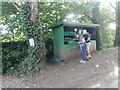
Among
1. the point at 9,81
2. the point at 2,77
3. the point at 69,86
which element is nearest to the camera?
the point at 69,86

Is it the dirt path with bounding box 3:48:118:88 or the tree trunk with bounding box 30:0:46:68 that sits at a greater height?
the tree trunk with bounding box 30:0:46:68

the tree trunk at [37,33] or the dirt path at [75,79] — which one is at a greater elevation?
the tree trunk at [37,33]

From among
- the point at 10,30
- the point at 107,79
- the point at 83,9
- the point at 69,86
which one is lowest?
the point at 69,86

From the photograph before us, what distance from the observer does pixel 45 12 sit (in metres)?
6.04

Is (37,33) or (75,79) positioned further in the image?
(37,33)

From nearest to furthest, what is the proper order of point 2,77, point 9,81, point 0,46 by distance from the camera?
point 9,81, point 2,77, point 0,46

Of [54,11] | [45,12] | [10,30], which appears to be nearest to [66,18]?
[54,11]

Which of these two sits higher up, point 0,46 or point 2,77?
point 0,46

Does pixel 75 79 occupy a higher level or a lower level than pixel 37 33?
lower

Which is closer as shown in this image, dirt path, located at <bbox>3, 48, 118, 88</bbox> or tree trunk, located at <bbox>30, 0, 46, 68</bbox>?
dirt path, located at <bbox>3, 48, 118, 88</bbox>

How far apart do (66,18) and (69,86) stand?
20.4ft

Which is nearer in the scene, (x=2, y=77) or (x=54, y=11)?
(x=2, y=77)

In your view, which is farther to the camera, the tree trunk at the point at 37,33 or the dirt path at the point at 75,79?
the tree trunk at the point at 37,33

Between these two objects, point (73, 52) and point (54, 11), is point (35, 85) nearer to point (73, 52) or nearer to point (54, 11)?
point (73, 52)
